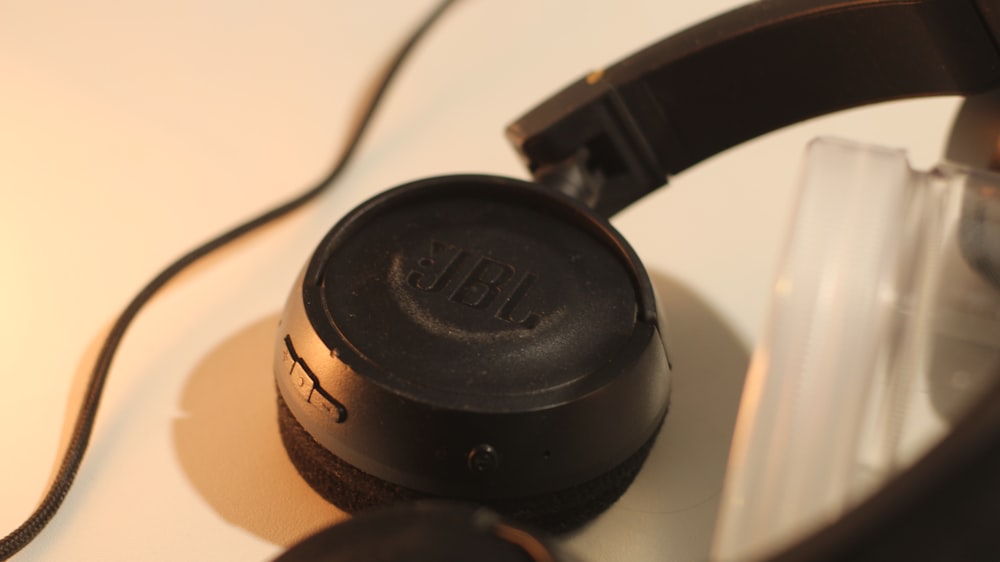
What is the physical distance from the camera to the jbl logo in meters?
0.57

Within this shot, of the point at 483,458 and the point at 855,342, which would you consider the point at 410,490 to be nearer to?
the point at 483,458

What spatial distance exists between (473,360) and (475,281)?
68 millimetres

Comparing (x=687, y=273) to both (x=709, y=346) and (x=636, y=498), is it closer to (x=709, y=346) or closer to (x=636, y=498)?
(x=709, y=346)

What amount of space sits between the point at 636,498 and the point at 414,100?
0.45 m

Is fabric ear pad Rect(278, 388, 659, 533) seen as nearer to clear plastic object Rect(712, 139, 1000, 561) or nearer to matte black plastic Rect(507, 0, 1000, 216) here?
clear plastic object Rect(712, 139, 1000, 561)

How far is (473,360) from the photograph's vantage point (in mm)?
535


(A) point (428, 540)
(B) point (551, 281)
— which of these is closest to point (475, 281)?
(B) point (551, 281)

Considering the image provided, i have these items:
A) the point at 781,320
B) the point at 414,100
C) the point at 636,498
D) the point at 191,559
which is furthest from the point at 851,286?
the point at 414,100

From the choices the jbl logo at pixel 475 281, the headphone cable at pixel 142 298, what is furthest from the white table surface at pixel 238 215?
the jbl logo at pixel 475 281

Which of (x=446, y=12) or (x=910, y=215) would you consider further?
(x=446, y=12)

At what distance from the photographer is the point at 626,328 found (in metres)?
0.57

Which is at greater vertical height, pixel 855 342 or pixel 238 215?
pixel 238 215

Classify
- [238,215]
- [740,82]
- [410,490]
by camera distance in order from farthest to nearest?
[238,215], [740,82], [410,490]

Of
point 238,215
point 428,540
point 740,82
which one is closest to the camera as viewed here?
point 428,540
